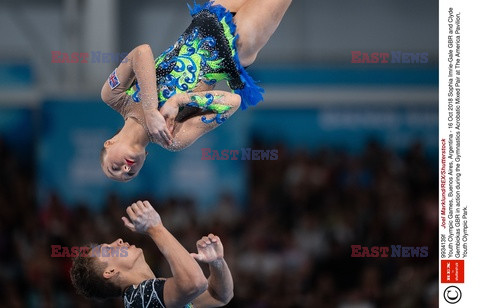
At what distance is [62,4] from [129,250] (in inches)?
204

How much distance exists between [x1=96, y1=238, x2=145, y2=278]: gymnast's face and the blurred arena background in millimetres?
3234

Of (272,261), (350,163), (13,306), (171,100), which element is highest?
(350,163)

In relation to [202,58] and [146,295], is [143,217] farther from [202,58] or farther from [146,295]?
[202,58]

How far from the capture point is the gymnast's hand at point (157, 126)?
476cm

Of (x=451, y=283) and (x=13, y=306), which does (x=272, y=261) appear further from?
(x=451, y=283)

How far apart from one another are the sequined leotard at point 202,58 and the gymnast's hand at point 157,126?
212 millimetres

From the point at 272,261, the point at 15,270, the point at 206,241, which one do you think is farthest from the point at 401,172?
the point at 206,241

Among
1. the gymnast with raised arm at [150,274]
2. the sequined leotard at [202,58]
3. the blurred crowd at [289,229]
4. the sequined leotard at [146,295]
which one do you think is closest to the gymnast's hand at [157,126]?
the sequined leotard at [202,58]

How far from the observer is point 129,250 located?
5078mm

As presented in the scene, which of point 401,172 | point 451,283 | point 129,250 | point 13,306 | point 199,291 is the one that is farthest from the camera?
point 401,172

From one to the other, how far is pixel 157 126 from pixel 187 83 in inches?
15.8

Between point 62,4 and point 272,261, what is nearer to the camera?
point 272,261

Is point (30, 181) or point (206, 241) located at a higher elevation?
point (30, 181)

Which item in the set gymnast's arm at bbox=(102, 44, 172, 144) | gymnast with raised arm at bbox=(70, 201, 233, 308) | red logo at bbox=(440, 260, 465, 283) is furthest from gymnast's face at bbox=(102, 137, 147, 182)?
red logo at bbox=(440, 260, 465, 283)
